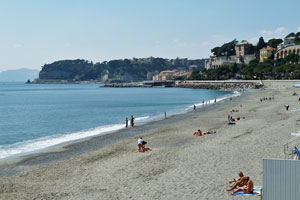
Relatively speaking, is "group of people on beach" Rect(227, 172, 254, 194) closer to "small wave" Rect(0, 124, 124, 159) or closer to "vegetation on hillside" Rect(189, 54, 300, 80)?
"small wave" Rect(0, 124, 124, 159)

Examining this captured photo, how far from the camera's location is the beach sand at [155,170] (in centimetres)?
1241

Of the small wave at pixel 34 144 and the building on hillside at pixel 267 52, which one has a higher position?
the building on hillside at pixel 267 52

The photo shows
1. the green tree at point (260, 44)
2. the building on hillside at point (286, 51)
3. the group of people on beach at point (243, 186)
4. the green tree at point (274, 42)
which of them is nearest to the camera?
the group of people on beach at point (243, 186)

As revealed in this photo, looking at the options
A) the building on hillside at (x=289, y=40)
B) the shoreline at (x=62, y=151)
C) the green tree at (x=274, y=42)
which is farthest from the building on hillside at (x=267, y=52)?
the shoreline at (x=62, y=151)

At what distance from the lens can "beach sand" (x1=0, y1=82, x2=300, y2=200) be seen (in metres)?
12.4

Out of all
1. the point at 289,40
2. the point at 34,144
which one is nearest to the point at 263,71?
the point at 289,40

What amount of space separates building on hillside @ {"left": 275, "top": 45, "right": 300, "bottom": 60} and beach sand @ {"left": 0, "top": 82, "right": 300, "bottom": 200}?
11286 centimetres

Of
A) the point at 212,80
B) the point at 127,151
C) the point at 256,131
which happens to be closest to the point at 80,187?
the point at 127,151

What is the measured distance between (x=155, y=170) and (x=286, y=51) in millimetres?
126922

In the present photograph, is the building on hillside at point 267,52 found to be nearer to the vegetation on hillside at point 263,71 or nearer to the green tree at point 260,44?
the vegetation on hillside at point 263,71

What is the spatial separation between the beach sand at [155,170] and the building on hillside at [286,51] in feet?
370

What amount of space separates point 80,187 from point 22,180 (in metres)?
3.28

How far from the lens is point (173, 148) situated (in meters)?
20.1

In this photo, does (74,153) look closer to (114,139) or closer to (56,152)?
(56,152)
